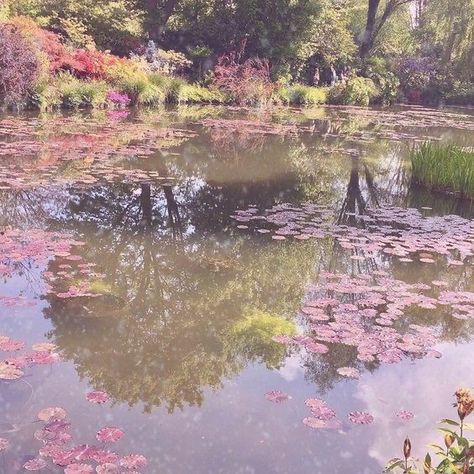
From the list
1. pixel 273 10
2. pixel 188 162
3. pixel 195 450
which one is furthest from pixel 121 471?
pixel 273 10

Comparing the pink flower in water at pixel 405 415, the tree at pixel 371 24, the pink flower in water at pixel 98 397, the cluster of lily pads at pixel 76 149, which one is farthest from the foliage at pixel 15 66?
the tree at pixel 371 24

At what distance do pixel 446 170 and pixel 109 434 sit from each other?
722 centimetres

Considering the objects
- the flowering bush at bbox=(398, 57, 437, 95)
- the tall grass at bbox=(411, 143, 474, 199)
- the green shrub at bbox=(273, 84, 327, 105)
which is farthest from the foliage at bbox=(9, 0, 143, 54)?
the flowering bush at bbox=(398, 57, 437, 95)

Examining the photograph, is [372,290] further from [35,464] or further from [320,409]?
[35,464]

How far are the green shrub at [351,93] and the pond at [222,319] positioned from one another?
1870 cm

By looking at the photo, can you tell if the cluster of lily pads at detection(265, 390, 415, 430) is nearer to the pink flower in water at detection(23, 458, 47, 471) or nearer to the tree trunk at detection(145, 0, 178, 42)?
the pink flower in water at detection(23, 458, 47, 471)

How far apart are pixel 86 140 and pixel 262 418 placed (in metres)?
8.65

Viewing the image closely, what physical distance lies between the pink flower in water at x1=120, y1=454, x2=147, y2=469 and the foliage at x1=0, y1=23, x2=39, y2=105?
12.4 meters

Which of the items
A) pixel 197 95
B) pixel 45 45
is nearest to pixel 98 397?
pixel 45 45

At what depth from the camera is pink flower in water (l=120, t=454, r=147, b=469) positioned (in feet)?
7.68

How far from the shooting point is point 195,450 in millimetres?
2518

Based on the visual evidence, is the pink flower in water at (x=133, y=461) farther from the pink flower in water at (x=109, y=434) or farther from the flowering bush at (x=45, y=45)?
the flowering bush at (x=45, y=45)

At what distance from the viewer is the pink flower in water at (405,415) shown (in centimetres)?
291

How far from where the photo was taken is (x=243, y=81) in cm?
2108
